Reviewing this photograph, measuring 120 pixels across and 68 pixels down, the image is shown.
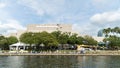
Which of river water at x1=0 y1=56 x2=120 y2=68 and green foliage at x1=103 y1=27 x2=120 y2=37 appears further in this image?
green foliage at x1=103 y1=27 x2=120 y2=37

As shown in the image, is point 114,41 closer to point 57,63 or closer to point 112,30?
point 112,30

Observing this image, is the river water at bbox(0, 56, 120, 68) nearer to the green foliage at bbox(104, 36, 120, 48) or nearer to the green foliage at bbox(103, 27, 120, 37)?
the green foliage at bbox(104, 36, 120, 48)

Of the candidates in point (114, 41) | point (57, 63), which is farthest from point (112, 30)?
point (57, 63)

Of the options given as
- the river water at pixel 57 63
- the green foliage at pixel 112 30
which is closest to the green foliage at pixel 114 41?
the green foliage at pixel 112 30

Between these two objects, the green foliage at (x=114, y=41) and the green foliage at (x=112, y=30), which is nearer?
the green foliage at (x=114, y=41)

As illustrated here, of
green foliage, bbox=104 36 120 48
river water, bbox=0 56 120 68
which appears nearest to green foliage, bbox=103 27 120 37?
green foliage, bbox=104 36 120 48

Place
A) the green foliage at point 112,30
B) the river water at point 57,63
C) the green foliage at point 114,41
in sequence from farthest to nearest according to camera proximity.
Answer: the green foliage at point 112,30 < the green foliage at point 114,41 < the river water at point 57,63

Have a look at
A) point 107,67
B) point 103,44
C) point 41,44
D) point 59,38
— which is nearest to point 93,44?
point 103,44

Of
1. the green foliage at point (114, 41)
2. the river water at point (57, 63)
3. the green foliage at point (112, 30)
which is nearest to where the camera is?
the river water at point (57, 63)

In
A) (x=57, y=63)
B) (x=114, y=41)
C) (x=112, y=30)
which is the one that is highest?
(x=112, y=30)

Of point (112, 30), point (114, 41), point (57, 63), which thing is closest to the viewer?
point (57, 63)

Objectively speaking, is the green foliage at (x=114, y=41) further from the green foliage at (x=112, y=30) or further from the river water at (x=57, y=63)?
the river water at (x=57, y=63)

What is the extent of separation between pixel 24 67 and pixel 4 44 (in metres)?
106

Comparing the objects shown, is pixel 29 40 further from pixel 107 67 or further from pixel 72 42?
pixel 107 67
